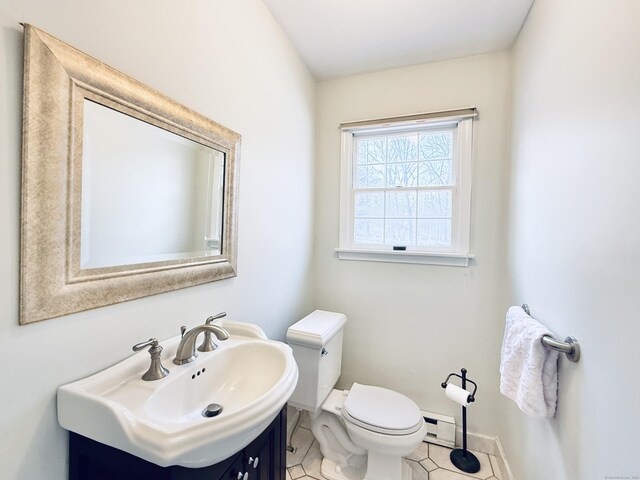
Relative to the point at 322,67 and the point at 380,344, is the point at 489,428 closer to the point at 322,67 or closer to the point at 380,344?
the point at 380,344

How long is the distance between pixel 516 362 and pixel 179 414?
1.30 meters

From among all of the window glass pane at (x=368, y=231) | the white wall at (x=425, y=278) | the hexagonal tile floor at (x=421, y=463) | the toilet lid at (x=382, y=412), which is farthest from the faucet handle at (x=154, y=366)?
the window glass pane at (x=368, y=231)

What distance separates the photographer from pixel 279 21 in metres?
1.68

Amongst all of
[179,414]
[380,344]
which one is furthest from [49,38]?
[380,344]

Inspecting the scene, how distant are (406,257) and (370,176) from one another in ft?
2.19

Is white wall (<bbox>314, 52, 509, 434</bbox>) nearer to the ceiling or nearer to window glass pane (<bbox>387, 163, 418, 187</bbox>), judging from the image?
the ceiling

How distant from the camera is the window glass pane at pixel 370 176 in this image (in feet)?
7.12

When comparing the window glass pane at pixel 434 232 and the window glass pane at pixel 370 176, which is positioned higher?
the window glass pane at pixel 370 176

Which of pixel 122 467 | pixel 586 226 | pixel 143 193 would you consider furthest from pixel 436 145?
pixel 122 467

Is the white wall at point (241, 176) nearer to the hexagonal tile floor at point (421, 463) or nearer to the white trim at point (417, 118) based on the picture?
the white trim at point (417, 118)

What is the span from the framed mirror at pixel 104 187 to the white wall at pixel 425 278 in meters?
1.15

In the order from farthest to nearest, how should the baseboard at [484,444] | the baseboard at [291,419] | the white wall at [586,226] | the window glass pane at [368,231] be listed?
the window glass pane at [368,231] → the baseboard at [291,419] → the baseboard at [484,444] → the white wall at [586,226]

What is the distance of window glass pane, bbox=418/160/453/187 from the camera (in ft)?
6.59

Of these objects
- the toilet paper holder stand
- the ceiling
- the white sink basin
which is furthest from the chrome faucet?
the ceiling
